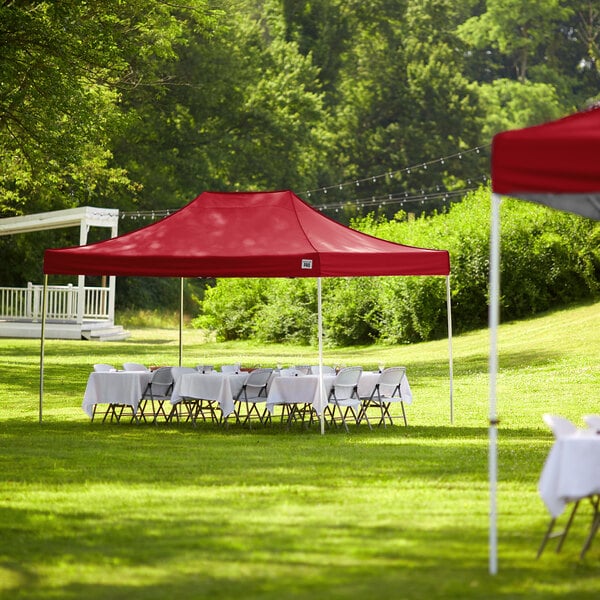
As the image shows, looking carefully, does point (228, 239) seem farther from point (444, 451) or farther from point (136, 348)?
point (136, 348)

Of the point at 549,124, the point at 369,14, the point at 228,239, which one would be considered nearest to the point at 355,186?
the point at 369,14

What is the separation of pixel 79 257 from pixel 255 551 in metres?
7.73

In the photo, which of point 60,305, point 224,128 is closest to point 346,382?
point 60,305

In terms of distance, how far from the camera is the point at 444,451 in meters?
12.9

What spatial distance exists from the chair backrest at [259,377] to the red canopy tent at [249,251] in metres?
0.87

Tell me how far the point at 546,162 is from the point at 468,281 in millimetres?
24145

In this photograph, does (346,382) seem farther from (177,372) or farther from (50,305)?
(50,305)

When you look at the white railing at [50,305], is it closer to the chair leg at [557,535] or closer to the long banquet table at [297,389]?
the long banquet table at [297,389]

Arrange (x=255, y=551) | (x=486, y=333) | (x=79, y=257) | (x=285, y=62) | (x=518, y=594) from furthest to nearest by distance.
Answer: (x=285, y=62)
(x=486, y=333)
(x=79, y=257)
(x=255, y=551)
(x=518, y=594)

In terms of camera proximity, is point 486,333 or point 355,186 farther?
point 355,186

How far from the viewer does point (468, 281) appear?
31172 mm

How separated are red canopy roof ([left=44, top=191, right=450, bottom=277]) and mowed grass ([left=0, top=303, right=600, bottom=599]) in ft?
6.44

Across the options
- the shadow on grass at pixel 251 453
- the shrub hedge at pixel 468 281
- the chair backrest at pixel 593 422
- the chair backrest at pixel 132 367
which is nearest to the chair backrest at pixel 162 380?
the shadow on grass at pixel 251 453

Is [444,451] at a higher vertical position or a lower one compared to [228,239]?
lower
